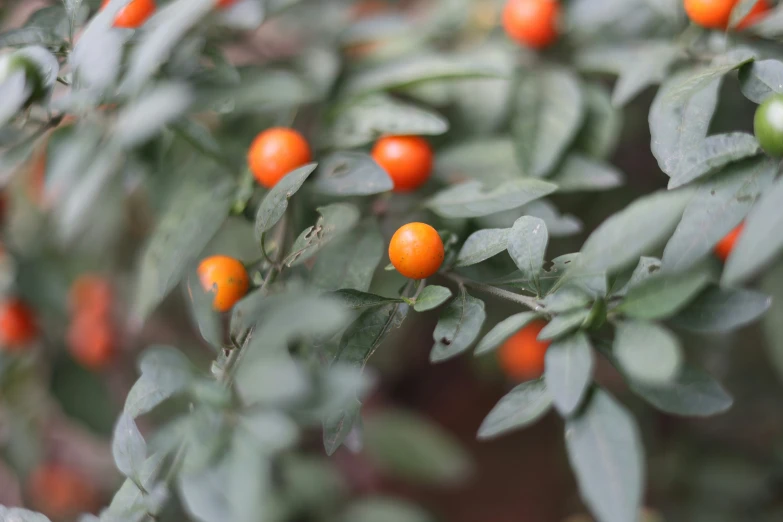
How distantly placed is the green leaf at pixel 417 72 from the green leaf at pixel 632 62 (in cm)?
12

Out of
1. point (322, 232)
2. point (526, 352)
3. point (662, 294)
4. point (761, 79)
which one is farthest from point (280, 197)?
point (526, 352)

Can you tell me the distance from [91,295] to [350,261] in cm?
75

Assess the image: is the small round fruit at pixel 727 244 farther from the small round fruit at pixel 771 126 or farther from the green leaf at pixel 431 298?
the green leaf at pixel 431 298

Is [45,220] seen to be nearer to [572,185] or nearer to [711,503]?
[572,185]

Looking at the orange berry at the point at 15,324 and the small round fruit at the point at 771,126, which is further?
the orange berry at the point at 15,324

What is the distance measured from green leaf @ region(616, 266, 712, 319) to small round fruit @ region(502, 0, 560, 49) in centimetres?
46

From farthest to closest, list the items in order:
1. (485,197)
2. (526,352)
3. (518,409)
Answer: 1. (526,352)
2. (485,197)
3. (518,409)

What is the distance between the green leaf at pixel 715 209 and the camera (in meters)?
0.41

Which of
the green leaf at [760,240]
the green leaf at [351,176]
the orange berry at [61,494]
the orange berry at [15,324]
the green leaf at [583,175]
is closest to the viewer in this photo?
the green leaf at [760,240]

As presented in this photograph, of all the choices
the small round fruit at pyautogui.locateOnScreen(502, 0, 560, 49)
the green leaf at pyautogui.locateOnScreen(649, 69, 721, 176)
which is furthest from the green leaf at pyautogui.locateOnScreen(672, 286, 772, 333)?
the small round fruit at pyautogui.locateOnScreen(502, 0, 560, 49)

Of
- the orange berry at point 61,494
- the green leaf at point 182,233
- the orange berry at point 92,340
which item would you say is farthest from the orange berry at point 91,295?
the green leaf at point 182,233

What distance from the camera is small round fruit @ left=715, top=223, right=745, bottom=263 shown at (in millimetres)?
596

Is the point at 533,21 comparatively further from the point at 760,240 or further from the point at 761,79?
the point at 760,240

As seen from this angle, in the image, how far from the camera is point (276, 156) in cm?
58
